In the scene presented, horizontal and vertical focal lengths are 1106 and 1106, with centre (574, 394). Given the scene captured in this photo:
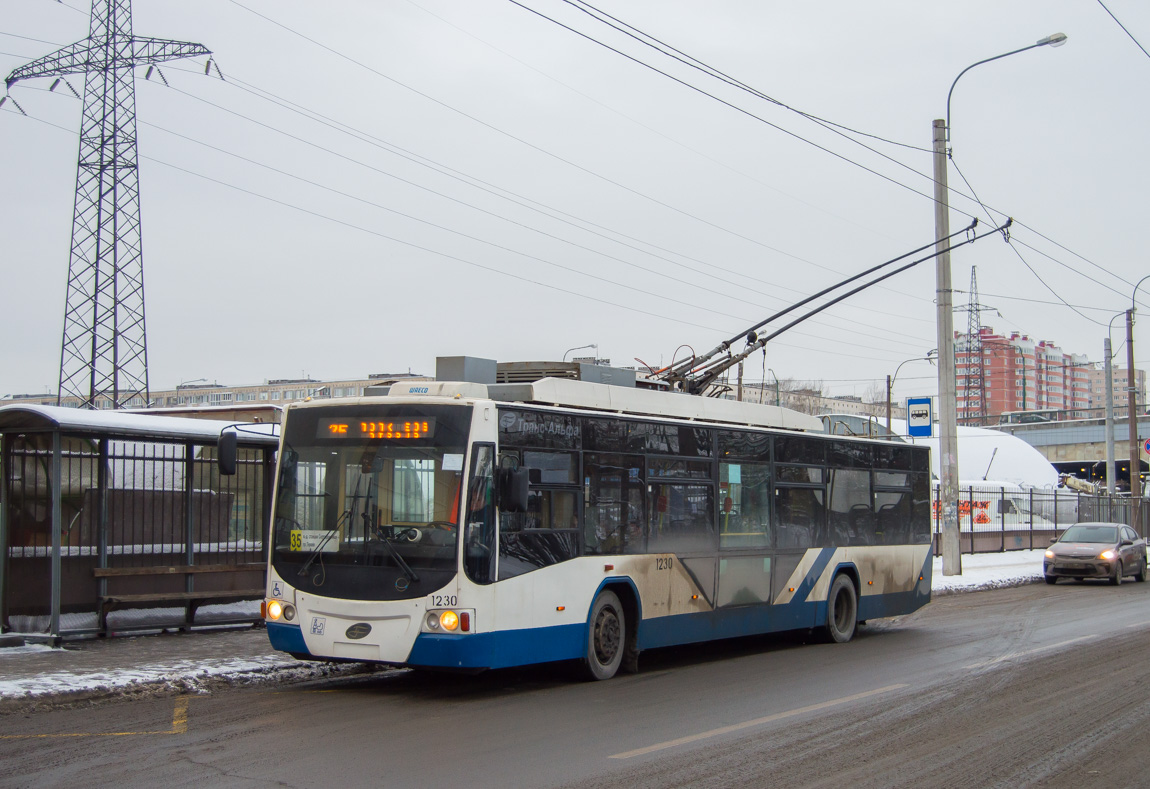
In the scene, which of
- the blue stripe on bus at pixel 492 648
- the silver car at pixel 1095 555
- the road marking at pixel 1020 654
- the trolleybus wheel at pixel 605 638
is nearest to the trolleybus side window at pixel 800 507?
the road marking at pixel 1020 654

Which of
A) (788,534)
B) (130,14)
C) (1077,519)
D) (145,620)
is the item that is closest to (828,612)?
(788,534)

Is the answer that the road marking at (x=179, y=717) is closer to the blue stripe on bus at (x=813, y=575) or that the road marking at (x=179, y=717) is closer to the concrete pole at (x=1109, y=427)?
the blue stripe on bus at (x=813, y=575)

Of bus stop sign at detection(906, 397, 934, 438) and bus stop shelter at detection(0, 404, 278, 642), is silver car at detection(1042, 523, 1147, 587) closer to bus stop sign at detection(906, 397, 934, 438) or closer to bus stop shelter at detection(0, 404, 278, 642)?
bus stop sign at detection(906, 397, 934, 438)

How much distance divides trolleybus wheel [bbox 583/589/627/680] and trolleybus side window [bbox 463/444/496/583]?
1.68 metres

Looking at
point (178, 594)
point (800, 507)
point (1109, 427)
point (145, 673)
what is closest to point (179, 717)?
point (145, 673)

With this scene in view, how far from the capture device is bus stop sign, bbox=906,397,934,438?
23.1 metres

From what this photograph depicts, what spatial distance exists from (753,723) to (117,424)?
26.0 ft

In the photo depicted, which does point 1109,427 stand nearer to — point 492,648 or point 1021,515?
point 1021,515

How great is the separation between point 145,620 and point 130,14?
66.3 ft

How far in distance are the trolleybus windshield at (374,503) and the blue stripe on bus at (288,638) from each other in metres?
0.38

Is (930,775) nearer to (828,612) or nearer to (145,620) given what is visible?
(828,612)

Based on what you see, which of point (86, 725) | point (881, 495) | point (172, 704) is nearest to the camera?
point (86, 725)

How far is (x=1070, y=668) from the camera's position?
1188 centimetres

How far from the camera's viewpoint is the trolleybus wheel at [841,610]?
48.5ft
